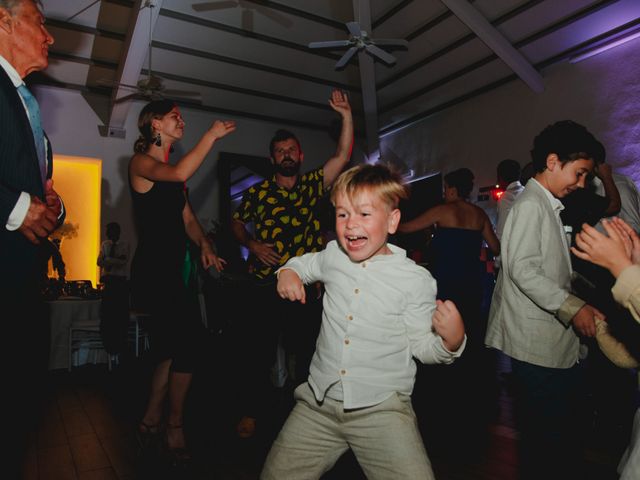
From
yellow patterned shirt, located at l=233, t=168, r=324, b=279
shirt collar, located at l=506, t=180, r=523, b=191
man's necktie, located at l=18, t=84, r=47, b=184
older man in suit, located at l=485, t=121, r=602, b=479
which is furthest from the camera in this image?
shirt collar, located at l=506, t=180, r=523, b=191

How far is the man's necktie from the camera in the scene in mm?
1425

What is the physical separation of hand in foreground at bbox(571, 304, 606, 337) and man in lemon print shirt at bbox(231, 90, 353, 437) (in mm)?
1304

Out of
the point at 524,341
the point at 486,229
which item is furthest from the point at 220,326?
the point at 524,341

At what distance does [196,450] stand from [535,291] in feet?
6.08

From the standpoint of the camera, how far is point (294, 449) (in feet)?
4.13

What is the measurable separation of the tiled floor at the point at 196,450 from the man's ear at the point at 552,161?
134 centimetres

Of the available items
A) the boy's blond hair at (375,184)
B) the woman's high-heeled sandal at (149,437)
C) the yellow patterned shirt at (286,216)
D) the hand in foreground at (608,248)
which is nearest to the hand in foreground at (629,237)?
the hand in foreground at (608,248)

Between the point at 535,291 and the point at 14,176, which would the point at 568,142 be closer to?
the point at 535,291

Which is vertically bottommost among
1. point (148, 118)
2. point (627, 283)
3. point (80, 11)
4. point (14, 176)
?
point (627, 283)

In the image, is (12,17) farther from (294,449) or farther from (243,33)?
(243,33)

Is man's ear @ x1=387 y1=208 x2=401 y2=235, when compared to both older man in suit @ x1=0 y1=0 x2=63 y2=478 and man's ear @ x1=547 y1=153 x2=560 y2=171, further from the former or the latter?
older man in suit @ x1=0 y1=0 x2=63 y2=478

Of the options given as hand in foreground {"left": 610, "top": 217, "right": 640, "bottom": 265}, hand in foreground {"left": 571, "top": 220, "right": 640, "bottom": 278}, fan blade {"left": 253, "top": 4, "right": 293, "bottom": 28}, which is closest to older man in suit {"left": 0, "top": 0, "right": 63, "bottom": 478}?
hand in foreground {"left": 571, "top": 220, "right": 640, "bottom": 278}

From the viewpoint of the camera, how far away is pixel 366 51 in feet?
19.0

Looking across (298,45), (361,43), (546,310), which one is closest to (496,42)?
(361,43)
